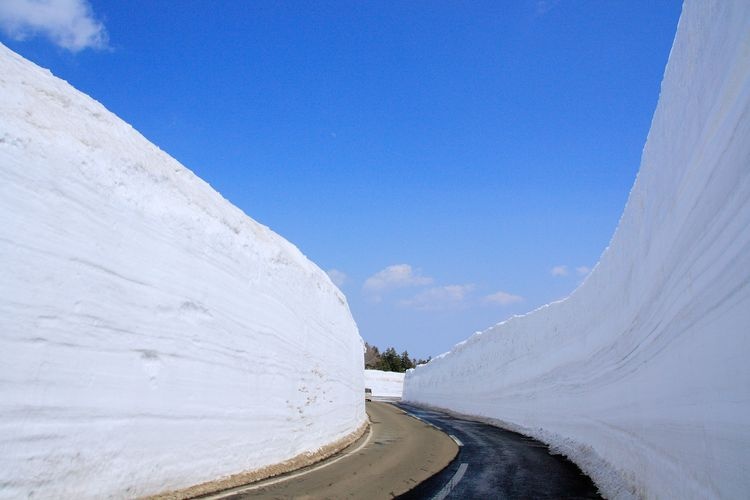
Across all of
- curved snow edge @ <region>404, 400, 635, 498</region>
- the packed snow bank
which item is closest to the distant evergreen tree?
the packed snow bank

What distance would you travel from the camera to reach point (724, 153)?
493 cm

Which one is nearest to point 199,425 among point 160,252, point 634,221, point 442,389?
point 160,252

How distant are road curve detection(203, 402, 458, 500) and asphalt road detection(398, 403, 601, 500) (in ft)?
1.21

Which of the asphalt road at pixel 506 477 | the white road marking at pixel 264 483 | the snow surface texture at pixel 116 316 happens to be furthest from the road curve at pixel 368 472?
the snow surface texture at pixel 116 316

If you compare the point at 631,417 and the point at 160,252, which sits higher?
the point at 160,252

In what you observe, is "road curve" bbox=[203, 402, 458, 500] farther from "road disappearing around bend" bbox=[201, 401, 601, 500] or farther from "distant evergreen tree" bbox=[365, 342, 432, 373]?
"distant evergreen tree" bbox=[365, 342, 432, 373]

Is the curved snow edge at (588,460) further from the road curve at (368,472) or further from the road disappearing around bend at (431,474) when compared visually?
the road curve at (368,472)

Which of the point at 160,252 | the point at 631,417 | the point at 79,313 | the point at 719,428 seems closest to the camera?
the point at 719,428

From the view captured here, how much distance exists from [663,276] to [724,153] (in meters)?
2.59

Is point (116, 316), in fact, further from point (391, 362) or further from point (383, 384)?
point (391, 362)

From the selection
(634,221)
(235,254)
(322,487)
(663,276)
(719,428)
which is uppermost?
(634,221)

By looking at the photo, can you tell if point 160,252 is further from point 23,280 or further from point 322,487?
point 322,487

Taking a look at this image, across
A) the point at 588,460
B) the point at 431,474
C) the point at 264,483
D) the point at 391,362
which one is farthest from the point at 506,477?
the point at 391,362

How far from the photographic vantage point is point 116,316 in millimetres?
6176
